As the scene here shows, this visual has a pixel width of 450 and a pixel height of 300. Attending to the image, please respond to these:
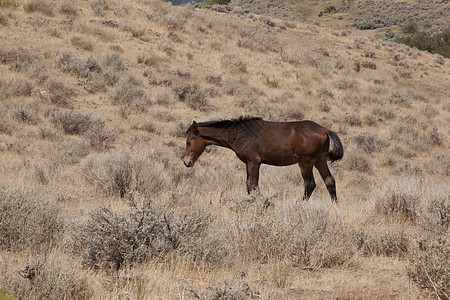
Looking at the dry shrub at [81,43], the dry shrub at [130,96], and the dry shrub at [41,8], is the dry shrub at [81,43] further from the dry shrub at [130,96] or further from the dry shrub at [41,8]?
the dry shrub at [130,96]

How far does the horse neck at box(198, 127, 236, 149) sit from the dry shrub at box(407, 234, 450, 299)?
15.3 ft

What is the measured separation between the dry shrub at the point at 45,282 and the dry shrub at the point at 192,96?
13.6 metres

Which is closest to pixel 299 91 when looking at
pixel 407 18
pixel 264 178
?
pixel 264 178

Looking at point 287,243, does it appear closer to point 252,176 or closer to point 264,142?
point 252,176

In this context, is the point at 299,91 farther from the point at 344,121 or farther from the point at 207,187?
the point at 207,187

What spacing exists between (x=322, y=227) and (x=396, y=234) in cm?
94

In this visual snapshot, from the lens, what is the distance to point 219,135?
28.2 feet

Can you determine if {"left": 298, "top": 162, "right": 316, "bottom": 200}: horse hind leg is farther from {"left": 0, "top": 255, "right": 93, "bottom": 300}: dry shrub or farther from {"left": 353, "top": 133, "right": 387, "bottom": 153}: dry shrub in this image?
{"left": 353, "top": 133, "right": 387, "bottom": 153}: dry shrub

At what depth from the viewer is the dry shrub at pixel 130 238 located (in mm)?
4430

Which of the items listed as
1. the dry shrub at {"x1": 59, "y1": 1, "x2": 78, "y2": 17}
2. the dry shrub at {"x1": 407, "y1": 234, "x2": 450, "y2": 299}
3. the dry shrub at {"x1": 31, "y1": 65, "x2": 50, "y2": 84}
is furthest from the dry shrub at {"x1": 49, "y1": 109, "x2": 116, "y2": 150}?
the dry shrub at {"x1": 407, "y1": 234, "x2": 450, "y2": 299}

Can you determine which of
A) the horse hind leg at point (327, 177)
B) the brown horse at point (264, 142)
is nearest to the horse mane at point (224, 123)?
the brown horse at point (264, 142)

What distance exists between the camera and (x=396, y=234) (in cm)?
555

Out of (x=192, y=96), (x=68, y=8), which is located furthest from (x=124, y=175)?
(x=68, y=8)

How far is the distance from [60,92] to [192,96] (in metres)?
5.13
